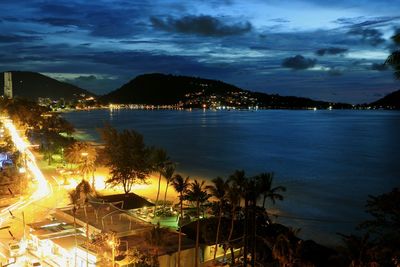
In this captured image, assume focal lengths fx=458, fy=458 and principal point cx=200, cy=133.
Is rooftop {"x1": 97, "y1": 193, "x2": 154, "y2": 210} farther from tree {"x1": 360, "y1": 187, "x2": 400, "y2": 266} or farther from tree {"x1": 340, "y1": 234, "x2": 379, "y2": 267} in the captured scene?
tree {"x1": 360, "y1": 187, "x2": 400, "y2": 266}

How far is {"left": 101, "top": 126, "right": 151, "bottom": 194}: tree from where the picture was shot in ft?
101

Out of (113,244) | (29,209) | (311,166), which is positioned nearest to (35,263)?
(113,244)

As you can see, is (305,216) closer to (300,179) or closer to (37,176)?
(300,179)

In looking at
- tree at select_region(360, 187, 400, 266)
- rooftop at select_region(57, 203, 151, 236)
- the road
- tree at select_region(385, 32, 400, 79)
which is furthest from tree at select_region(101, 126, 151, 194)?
tree at select_region(385, 32, 400, 79)

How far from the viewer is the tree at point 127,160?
30.9 meters

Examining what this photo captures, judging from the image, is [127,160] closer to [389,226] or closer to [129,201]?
[129,201]

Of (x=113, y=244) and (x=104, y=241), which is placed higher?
(x=113, y=244)

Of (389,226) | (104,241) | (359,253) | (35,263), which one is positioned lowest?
(35,263)

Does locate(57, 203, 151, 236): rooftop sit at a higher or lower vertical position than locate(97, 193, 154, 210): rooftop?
higher

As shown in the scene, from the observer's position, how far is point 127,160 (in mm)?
31172

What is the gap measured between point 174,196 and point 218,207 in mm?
13012

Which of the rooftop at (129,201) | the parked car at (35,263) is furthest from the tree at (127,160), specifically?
the parked car at (35,263)

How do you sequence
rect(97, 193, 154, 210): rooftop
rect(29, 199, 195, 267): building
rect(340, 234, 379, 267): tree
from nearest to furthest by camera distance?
rect(340, 234, 379, 267): tree < rect(29, 199, 195, 267): building < rect(97, 193, 154, 210): rooftop

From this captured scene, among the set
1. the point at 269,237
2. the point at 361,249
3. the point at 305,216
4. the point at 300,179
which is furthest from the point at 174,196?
the point at 361,249
